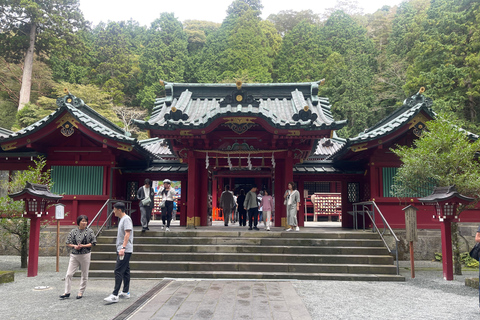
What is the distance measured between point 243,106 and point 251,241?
4.82 m

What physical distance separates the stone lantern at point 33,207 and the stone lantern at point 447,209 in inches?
415

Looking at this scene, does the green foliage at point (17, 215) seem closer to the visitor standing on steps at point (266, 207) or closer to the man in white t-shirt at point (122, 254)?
the man in white t-shirt at point (122, 254)

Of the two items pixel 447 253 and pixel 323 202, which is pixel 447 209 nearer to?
pixel 447 253

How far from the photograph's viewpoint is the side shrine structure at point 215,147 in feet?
41.2

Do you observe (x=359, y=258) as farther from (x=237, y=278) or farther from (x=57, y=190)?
(x=57, y=190)

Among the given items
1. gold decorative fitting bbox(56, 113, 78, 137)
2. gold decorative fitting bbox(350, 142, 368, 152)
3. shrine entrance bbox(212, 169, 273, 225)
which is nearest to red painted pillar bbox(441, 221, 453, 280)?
gold decorative fitting bbox(350, 142, 368, 152)

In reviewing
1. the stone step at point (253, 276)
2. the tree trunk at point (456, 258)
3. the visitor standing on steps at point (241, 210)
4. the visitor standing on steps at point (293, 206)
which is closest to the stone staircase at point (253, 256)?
the stone step at point (253, 276)

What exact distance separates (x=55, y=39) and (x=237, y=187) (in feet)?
87.6

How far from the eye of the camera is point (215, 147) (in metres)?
14.1

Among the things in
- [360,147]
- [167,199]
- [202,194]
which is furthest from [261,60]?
[167,199]

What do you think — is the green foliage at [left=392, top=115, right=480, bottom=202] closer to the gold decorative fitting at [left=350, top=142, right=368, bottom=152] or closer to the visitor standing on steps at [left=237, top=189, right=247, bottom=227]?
the gold decorative fitting at [left=350, top=142, right=368, bottom=152]

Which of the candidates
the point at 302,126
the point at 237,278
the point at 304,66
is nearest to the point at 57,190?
the point at 237,278

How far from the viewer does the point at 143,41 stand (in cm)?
5303

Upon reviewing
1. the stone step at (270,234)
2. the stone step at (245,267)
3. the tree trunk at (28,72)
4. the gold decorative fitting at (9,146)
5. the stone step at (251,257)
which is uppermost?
the tree trunk at (28,72)
